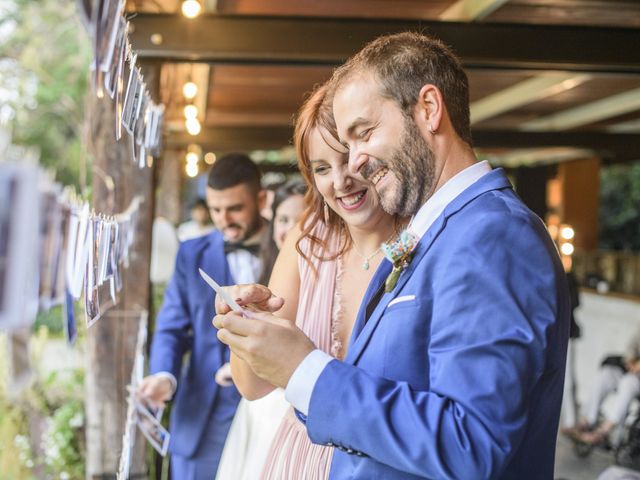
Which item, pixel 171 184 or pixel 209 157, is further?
pixel 209 157

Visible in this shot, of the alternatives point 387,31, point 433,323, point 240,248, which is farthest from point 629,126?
point 433,323

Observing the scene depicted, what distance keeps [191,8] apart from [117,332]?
58.8 inches

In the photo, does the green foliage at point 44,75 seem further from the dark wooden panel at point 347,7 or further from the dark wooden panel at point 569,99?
the dark wooden panel at point 569,99

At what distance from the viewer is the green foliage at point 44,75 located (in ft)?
4.73

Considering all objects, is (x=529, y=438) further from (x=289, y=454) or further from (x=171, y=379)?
(x=171, y=379)

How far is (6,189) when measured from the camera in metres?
0.88

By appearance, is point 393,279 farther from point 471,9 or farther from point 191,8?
point 471,9

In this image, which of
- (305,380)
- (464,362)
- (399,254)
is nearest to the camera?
(464,362)

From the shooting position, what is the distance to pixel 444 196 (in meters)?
1.48

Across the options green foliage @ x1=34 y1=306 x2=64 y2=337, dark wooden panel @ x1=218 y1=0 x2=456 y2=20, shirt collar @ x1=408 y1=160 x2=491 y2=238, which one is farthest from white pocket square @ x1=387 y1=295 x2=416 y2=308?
dark wooden panel @ x1=218 y1=0 x2=456 y2=20

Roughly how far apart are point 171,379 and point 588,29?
2622mm

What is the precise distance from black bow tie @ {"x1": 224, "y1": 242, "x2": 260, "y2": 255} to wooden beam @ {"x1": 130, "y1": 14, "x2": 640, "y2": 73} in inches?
38.8

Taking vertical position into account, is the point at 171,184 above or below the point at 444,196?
above

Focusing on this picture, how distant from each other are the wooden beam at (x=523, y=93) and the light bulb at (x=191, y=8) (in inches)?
153
